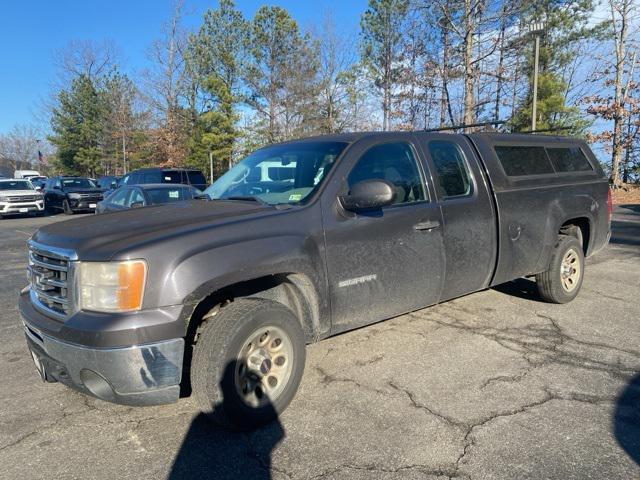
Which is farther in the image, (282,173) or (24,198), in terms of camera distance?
(24,198)

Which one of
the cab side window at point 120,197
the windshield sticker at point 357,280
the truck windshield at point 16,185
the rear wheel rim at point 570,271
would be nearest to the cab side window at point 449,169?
the windshield sticker at point 357,280

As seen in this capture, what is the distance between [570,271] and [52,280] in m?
5.14

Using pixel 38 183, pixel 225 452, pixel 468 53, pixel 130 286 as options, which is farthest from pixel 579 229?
pixel 38 183

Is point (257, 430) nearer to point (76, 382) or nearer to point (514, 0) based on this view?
point (76, 382)

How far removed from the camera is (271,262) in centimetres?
290

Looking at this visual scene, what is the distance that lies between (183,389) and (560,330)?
11.7ft

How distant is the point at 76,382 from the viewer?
263 cm

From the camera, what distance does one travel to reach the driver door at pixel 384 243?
3.29 meters

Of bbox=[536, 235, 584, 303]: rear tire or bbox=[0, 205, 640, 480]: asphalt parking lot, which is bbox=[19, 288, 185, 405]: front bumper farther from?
bbox=[536, 235, 584, 303]: rear tire

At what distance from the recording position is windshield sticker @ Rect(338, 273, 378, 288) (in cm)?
329

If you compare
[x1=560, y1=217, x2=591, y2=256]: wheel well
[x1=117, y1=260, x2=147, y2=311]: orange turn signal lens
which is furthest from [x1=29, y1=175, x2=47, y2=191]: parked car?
[x1=560, y1=217, x2=591, y2=256]: wheel well

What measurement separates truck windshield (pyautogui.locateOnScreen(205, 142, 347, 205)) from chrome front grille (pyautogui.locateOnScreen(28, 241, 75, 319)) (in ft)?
4.61

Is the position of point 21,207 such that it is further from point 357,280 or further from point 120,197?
point 357,280

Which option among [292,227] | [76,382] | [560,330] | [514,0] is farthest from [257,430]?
[514,0]
